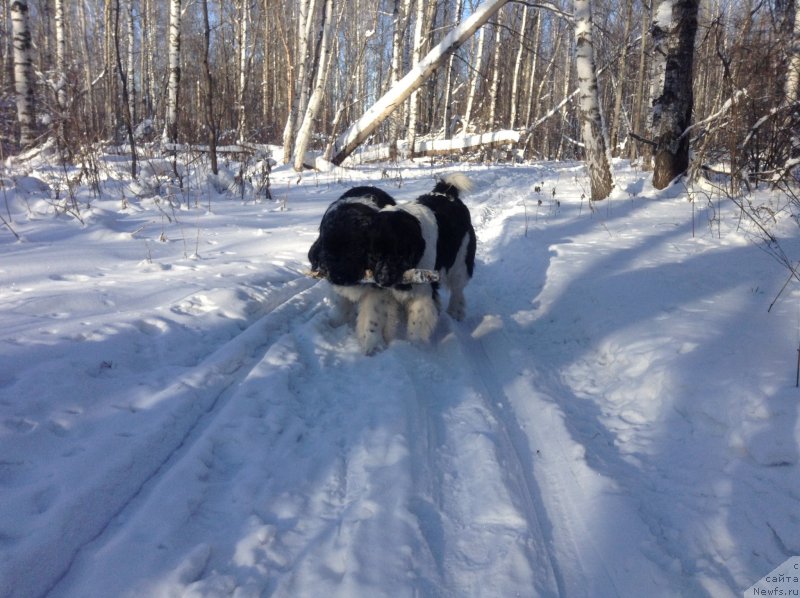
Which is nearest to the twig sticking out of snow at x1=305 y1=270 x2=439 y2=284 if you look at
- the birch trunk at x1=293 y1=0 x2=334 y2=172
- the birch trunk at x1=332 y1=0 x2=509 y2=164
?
the birch trunk at x1=332 y1=0 x2=509 y2=164

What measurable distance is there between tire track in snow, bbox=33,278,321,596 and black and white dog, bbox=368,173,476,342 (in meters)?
1.03

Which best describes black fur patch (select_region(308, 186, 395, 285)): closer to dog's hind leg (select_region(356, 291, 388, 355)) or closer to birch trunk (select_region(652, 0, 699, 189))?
dog's hind leg (select_region(356, 291, 388, 355))

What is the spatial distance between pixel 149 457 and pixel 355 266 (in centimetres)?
183

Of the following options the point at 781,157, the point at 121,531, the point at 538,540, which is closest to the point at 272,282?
the point at 121,531

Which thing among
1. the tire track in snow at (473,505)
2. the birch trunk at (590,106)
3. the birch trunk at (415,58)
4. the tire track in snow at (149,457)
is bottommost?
the tire track in snow at (473,505)

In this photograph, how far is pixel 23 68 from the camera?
9500mm

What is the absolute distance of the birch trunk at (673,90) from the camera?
774 centimetres

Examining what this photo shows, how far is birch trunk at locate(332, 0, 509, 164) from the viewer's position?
9.31 m

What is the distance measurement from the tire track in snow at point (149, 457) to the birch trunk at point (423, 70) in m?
8.20

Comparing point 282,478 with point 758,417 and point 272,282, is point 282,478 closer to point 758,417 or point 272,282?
point 758,417

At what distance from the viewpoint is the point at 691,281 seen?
455 cm

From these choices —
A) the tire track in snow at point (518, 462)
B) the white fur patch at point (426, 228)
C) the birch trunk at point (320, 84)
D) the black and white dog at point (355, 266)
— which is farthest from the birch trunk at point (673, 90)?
the birch trunk at point (320, 84)

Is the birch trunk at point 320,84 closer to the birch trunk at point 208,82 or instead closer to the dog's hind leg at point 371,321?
the birch trunk at point 208,82

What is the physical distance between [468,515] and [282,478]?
836mm
